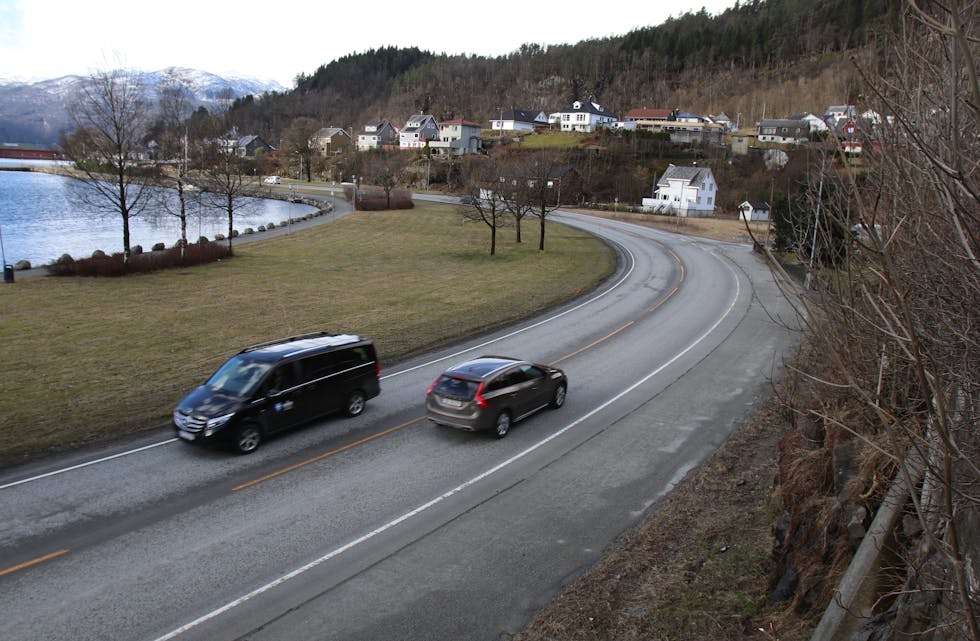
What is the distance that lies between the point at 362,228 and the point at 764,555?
188 feet

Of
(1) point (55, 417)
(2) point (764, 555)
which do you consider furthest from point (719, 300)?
(1) point (55, 417)

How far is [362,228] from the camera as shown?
63344mm

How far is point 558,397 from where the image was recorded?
55.8ft

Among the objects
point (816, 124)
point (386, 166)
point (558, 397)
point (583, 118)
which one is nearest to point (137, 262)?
point (558, 397)

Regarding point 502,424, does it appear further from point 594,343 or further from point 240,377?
point 594,343

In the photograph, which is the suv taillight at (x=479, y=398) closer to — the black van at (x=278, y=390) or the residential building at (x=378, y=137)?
the black van at (x=278, y=390)

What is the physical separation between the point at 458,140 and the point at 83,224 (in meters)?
87.7

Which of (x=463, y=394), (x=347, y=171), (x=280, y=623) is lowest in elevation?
(x=280, y=623)

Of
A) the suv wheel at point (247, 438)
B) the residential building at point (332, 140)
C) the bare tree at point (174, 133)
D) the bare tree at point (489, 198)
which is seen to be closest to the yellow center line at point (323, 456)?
the suv wheel at point (247, 438)

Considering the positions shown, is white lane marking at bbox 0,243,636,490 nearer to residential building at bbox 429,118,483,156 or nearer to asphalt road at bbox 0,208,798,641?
asphalt road at bbox 0,208,798,641

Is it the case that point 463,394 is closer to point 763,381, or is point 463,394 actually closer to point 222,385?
point 222,385

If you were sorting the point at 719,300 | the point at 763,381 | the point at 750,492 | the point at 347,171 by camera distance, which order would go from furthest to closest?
1. the point at 347,171
2. the point at 719,300
3. the point at 763,381
4. the point at 750,492

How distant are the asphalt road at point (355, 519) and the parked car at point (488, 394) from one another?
52 centimetres

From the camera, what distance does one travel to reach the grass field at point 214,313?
1612 cm
